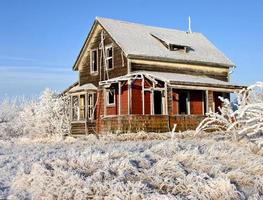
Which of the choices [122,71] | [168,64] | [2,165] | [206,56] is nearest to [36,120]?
[122,71]

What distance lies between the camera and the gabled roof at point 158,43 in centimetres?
2595

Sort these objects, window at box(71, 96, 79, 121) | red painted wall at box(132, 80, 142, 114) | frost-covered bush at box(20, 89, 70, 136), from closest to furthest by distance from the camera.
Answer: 1. red painted wall at box(132, 80, 142, 114)
2. window at box(71, 96, 79, 121)
3. frost-covered bush at box(20, 89, 70, 136)

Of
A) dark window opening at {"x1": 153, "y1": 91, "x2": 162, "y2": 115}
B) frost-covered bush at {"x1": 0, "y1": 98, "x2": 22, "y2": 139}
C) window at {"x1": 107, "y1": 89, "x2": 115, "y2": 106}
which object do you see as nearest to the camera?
dark window opening at {"x1": 153, "y1": 91, "x2": 162, "y2": 115}

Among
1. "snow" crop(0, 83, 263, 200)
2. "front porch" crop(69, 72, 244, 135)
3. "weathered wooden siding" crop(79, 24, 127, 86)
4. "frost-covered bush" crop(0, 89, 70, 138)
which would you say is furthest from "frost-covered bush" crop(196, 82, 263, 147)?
"frost-covered bush" crop(0, 89, 70, 138)

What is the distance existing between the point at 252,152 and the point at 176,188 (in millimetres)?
4652

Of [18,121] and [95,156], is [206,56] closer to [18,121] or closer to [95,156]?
[18,121]

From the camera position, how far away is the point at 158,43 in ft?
92.8

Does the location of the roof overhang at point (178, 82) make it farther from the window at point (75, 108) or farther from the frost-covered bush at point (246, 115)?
the frost-covered bush at point (246, 115)

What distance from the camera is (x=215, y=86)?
25.4 m

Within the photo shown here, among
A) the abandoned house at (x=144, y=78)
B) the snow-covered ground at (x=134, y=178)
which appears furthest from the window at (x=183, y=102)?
the snow-covered ground at (x=134, y=178)

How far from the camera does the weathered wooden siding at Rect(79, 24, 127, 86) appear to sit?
25703mm

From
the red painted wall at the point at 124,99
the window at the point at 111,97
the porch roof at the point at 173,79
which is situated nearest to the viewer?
the porch roof at the point at 173,79

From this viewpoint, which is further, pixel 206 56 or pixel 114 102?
pixel 206 56

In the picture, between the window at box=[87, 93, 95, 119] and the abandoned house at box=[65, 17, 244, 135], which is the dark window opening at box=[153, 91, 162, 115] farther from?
the window at box=[87, 93, 95, 119]
